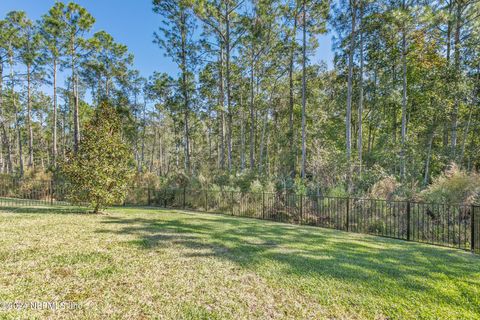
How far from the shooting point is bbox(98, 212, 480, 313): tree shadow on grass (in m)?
3.54

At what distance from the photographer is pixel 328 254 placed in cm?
472

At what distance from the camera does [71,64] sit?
1734 centimetres

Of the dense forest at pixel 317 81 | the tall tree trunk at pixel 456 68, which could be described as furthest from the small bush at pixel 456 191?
the tall tree trunk at pixel 456 68

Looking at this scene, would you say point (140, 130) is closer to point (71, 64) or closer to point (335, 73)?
point (71, 64)

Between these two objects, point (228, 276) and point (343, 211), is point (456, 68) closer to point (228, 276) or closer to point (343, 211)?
point (343, 211)

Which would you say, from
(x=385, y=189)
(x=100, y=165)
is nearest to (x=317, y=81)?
(x=385, y=189)

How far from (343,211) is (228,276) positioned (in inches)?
239

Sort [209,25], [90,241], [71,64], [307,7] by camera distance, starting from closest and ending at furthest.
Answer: [90,241] < [307,7] < [209,25] < [71,64]

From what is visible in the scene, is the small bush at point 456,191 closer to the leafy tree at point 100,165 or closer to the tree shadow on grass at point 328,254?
the tree shadow on grass at point 328,254

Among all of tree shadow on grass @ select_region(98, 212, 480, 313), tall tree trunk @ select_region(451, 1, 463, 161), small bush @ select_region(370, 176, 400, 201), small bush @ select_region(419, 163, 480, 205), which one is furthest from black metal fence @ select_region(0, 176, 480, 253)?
tall tree trunk @ select_region(451, 1, 463, 161)

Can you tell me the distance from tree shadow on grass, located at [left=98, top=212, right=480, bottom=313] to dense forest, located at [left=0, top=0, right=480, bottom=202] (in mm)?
4291

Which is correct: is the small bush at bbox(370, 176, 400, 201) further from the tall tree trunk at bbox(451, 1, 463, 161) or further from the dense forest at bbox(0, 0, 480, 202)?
the tall tree trunk at bbox(451, 1, 463, 161)

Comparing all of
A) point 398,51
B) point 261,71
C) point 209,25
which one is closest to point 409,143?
point 398,51

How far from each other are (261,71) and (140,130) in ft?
58.7
